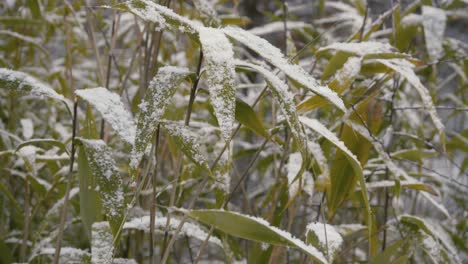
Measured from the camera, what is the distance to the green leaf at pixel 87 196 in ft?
1.73

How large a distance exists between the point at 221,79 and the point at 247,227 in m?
0.12

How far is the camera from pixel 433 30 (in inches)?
28.0

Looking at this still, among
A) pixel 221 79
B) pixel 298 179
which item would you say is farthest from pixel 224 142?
pixel 221 79

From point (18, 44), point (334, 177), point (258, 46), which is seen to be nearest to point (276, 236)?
point (258, 46)

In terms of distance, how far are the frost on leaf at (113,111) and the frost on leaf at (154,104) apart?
39 millimetres

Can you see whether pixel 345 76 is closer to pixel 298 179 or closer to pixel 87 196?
pixel 298 179

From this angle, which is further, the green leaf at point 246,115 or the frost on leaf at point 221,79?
the green leaf at point 246,115

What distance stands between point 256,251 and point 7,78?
0.34 meters

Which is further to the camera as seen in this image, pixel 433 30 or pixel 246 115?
pixel 433 30

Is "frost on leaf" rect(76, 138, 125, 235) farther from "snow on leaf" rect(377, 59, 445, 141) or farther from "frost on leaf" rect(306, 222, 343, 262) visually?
"snow on leaf" rect(377, 59, 445, 141)

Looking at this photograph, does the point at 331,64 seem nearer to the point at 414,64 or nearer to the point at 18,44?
the point at 414,64

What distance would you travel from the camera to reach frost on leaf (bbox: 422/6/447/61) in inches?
27.1

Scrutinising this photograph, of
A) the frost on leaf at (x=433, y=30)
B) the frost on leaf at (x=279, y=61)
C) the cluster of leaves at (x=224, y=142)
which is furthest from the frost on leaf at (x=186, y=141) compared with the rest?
the frost on leaf at (x=433, y=30)

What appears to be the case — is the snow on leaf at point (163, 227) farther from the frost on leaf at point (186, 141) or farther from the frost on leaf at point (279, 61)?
the frost on leaf at point (279, 61)
